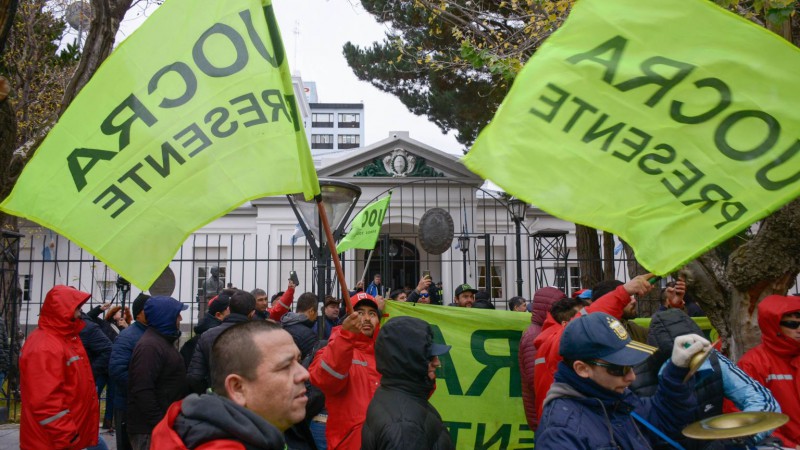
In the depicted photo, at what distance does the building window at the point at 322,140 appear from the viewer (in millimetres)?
113312

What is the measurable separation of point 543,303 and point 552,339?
0.98 metres

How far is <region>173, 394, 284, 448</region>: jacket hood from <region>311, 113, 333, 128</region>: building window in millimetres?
113153

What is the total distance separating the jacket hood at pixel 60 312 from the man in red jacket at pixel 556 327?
143 inches

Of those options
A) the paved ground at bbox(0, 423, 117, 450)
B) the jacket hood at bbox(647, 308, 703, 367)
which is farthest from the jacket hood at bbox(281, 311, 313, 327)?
the paved ground at bbox(0, 423, 117, 450)

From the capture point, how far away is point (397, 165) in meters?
22.3

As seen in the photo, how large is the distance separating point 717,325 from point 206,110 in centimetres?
487

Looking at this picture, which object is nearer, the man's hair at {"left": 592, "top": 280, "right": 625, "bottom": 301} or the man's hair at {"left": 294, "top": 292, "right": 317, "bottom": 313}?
the man's hair at {"left": 592, "top": 280, "right": 625, "bottom": 301}

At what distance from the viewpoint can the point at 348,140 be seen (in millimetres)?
114625

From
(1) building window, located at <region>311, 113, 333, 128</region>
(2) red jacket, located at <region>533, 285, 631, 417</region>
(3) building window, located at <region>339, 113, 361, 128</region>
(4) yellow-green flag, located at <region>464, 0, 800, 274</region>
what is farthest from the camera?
(3) building window, located at <region>339, 113, 361, 128</region>

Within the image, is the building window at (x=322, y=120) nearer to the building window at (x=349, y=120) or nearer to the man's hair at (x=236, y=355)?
the building window at (x=349, y=120)

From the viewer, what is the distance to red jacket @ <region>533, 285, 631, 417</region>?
4035 mm

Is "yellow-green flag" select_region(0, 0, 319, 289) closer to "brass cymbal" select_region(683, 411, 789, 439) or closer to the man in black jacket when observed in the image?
"brass cymbal" select_region(683, 411, 789, 439)

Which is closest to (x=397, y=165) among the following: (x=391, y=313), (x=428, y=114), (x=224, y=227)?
(x=428, y=114)

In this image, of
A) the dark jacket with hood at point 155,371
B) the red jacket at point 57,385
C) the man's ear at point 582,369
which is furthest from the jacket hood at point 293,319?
the man's ear at point 582,369
